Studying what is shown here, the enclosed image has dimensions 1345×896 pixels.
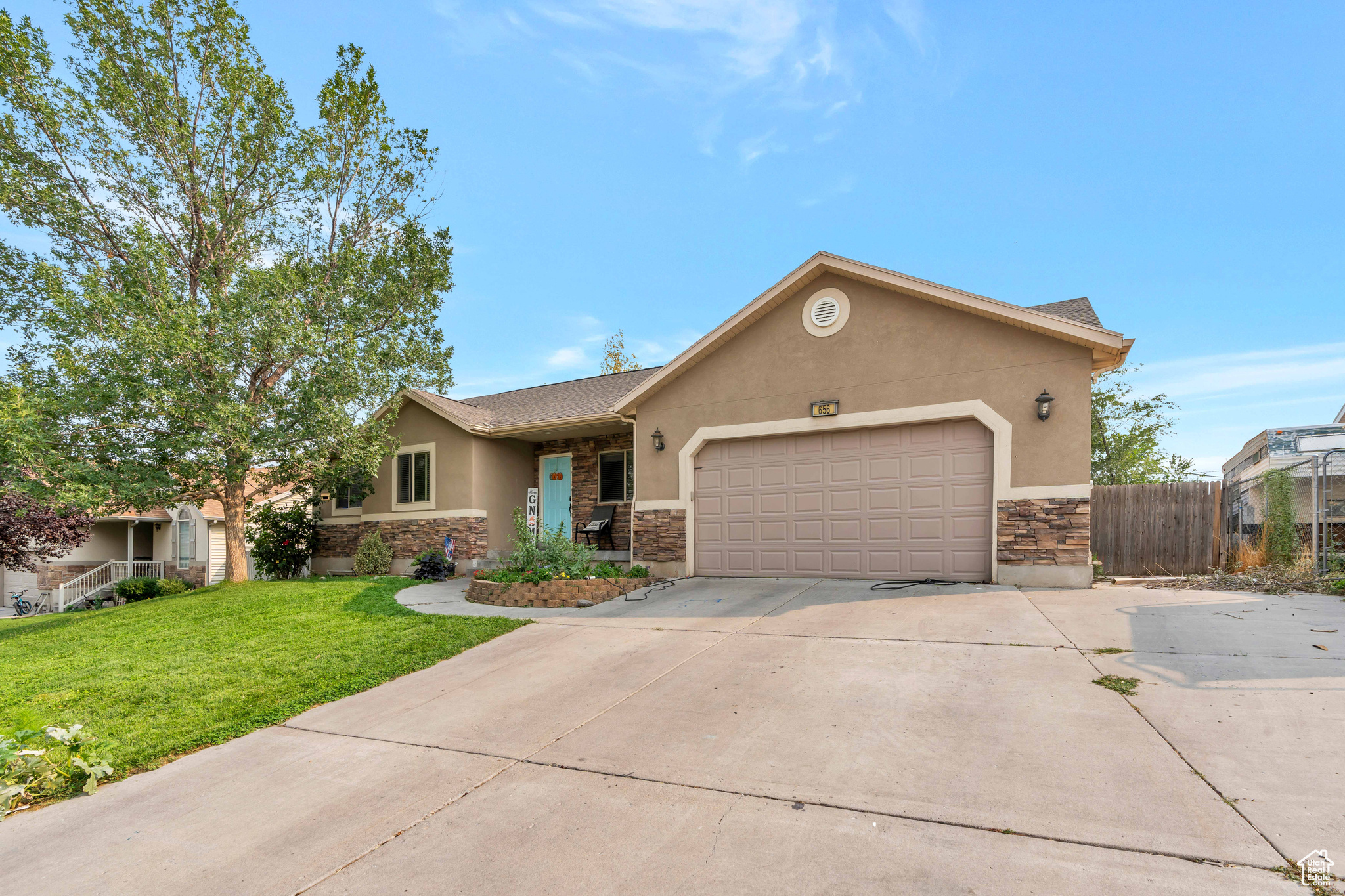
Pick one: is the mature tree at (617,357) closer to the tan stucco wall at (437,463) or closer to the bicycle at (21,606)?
the tan stucco wall at (437,463)

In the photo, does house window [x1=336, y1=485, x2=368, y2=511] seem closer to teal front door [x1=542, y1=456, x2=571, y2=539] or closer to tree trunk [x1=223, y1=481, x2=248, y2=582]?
tree trunk [x1=223, y1=481, x2=248, y2=582]

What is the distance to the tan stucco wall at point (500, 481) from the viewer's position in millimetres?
14695

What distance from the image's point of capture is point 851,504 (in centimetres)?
985

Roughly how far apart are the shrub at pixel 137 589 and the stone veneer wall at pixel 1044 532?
21.2m

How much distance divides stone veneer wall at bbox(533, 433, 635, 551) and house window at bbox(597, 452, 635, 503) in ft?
0.34

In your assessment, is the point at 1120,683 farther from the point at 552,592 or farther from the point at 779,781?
the point at 552,592

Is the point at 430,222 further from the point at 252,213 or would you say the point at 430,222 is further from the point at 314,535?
the point at 314,535

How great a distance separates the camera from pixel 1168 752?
3551 mm

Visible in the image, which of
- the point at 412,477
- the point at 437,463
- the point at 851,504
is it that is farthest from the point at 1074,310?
the point at 412,477

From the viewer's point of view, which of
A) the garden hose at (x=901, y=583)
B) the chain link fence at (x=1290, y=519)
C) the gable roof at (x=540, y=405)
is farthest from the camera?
the gable roof at (x=540, y=405)

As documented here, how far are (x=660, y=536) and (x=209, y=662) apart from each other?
646 cm

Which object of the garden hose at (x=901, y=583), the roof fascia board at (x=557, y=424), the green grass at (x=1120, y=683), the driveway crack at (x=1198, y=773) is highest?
the roof fascia board at (x=557, y=424)

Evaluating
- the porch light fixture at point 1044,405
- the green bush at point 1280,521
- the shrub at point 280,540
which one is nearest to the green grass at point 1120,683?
the porch light fixture at point 1044,405

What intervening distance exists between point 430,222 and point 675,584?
10.1m
